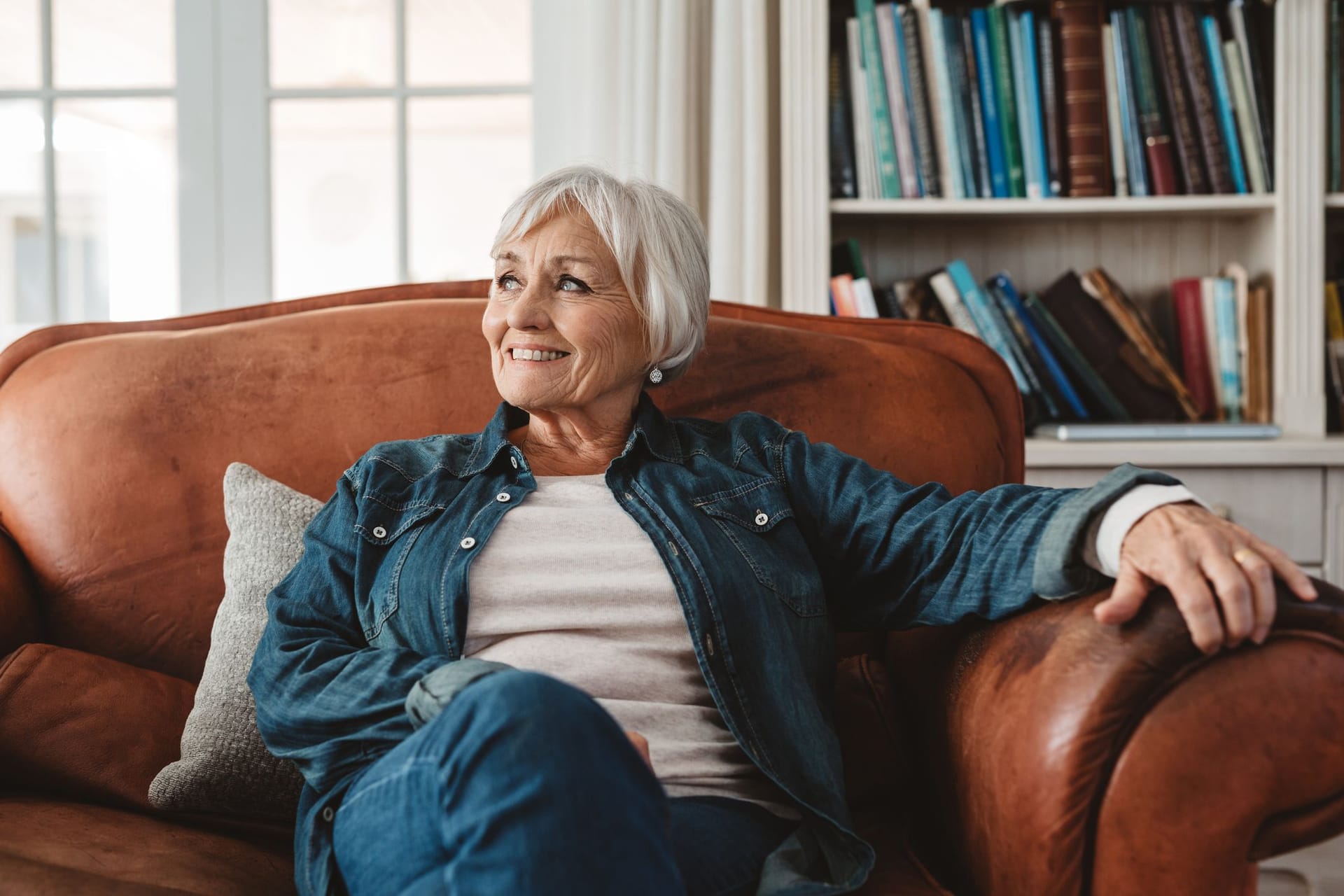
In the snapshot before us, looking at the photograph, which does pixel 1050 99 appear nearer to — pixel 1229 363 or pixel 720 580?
pixel 1229 363

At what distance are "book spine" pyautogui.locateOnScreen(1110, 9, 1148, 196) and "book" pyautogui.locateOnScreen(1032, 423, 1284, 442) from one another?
19.1 inches

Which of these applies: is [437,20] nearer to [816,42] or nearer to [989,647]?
[816,42]

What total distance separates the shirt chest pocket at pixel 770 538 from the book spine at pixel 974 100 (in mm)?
1164

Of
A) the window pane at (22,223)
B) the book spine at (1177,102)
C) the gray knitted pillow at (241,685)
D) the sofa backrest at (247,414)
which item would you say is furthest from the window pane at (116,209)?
the book spine at (1177,102)

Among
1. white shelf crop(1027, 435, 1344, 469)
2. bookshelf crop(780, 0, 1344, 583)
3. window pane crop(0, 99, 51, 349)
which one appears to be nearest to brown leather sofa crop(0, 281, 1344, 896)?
white shelf crop(1027, 435, 1344, 469)

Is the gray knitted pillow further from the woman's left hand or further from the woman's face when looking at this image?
the woman's left hand

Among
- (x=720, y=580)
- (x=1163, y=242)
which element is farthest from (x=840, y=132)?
(x=720, y=580)

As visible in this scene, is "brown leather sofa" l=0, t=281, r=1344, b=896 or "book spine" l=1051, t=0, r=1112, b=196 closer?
"brown leather sofa" l=0, t=281, r=1344, b=896

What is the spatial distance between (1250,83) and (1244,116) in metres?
0.06

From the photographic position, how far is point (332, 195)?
253cm

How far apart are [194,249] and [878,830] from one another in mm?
2015

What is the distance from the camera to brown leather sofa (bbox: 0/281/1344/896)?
0.91 meters

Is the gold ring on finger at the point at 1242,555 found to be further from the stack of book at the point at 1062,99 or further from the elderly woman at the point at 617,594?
the stack of book at the point at 1062,99

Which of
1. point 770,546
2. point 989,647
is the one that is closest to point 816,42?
point 770,546
